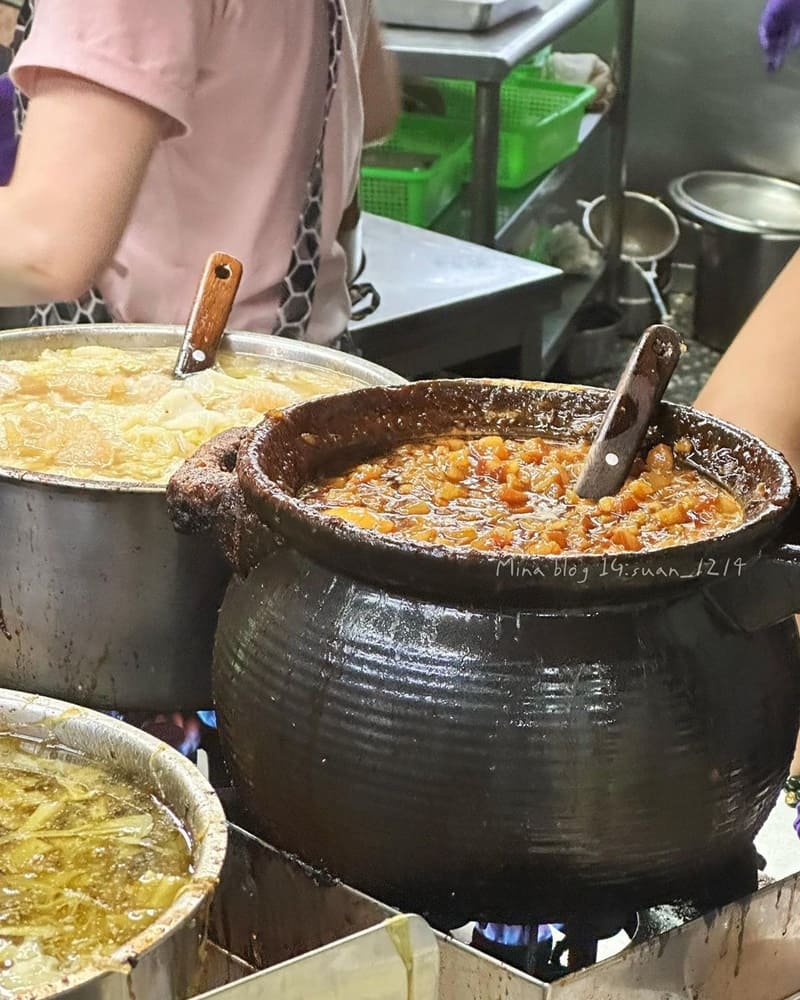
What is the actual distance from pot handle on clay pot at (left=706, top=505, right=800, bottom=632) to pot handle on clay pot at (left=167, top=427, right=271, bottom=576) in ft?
1.15

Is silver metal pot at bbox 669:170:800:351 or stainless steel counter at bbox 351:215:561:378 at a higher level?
stainless steel counter at bbox 351:215:561:378

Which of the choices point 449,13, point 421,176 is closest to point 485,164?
point 421,176

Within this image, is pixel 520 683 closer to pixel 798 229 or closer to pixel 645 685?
pixel 645 685

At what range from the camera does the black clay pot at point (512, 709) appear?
3.09ft

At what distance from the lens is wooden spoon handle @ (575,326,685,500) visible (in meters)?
1.13

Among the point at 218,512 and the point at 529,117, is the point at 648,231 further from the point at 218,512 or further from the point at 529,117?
the point at 218,512

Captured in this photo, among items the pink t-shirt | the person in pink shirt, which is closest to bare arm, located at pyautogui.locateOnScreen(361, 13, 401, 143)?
the person in pink shirt

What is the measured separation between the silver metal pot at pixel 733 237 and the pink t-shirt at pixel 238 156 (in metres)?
3.57

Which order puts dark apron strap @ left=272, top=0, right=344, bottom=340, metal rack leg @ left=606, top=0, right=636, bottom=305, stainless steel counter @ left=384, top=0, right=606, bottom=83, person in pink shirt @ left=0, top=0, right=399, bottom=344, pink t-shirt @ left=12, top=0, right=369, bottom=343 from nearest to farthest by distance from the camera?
person in pink shirt @ left=0, top=0, right=399, bottom=344 < pink t-shirt @ left=12, top=0, right=369, bottom=343 < dark apron strap @ left=272, top=0, right=344, bottom=340 < stainless steel counter @ left=384, top=0, right=606, bottom=83 < metal rack leg @ left=606, top=0, right=636, bottom=305

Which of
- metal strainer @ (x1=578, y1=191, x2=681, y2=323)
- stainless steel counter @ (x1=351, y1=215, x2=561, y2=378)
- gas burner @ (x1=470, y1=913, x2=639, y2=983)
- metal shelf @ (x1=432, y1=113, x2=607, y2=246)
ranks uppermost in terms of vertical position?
gas burner @ (x1=470, y1=913, x2=639, y2=983)

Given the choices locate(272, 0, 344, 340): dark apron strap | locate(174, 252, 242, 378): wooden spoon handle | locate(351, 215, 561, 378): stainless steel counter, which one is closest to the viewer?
locate(174, 252, 242, 378): wooden spoon handle

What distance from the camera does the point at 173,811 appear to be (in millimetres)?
1017

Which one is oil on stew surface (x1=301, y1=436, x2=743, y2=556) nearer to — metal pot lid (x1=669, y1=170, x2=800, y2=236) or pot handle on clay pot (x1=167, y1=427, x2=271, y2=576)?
pot handle on clay pot (x1=167, y1=427, x2=271, y2=576)

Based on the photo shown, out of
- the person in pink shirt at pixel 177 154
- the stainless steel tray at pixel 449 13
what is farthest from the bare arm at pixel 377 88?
the stainless steel tray at pixel 449 13
